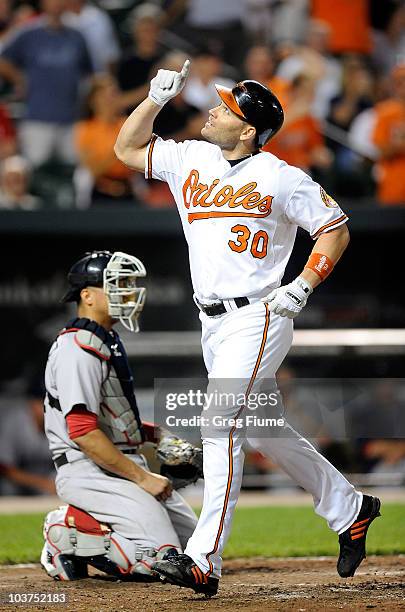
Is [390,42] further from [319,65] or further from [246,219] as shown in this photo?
[246,219]

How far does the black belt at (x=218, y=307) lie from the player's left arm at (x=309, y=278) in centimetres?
9

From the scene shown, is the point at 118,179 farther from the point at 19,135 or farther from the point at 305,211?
the point at 305,211

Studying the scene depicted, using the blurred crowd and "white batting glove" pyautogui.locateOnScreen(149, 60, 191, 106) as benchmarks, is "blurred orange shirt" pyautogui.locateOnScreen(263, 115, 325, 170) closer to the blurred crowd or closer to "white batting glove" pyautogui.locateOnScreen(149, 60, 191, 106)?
the blurred crowd

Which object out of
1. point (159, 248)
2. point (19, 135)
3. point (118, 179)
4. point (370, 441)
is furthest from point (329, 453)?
point (19, 135)

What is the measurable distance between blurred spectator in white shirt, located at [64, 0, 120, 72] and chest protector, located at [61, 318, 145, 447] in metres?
5.19

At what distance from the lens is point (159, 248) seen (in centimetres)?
888

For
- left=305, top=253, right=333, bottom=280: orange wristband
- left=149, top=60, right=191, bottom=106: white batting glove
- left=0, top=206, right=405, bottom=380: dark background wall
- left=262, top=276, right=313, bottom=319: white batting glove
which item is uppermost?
left=149, top=60, right=191, bottom=106: white batting glove

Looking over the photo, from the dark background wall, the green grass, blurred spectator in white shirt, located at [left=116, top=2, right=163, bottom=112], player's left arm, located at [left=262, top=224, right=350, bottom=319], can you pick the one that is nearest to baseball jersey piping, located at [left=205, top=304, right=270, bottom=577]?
player's left arm, located at [left=262, top=224, right=350, bottom=319]

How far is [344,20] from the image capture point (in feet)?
33.2

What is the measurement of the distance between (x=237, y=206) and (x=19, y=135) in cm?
521

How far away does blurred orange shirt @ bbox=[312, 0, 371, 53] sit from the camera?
10.1 meters

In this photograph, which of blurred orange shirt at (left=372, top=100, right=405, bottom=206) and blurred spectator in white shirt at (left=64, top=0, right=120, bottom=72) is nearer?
blurred orange shirt at (left=372, top=100, right=405, bottom=206)

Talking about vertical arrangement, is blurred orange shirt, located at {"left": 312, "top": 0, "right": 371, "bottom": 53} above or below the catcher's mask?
above

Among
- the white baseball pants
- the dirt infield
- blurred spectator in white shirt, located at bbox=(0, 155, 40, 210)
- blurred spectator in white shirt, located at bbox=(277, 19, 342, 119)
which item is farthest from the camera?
blurred spectator in white shirt, located at bbox=(277, 19, 342, 119)
